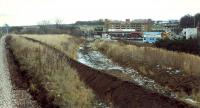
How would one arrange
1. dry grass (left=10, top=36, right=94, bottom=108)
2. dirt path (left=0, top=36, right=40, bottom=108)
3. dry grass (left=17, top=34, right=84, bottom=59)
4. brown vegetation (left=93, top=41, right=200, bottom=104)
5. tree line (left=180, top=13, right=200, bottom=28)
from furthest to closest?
tree line (left=180, top=13, right=200, bottom=28) → dry grass (left=17, top=34, right=84, bottom=59) → brown vegetation (left=93, top=41, right=200, bottom=104) → dirt path (left=0, top=36, right=40, bottom=108) → dry grass (left=10, top=36, right=94, bottom=108)

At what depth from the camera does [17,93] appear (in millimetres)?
17406

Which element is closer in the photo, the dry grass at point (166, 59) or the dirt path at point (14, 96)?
the dirt path at point (14, 96)

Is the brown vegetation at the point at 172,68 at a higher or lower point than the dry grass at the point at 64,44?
higher

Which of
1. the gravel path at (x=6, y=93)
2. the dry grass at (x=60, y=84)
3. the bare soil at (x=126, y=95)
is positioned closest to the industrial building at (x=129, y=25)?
the dry grass at (x=60, y=84)

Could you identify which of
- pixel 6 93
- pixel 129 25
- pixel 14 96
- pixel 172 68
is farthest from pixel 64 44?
pixel 129 25

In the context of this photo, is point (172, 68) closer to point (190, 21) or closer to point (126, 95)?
point (126, 95)

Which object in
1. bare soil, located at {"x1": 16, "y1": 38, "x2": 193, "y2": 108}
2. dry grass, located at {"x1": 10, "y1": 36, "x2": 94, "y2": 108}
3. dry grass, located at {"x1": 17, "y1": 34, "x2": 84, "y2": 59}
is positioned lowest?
dry grass, located at {"x1": 17, "y1": 34, "x2": 84, "y2": 59}

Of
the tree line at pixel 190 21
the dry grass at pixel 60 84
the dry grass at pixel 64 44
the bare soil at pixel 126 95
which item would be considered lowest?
the dry grass at pixel 64 44

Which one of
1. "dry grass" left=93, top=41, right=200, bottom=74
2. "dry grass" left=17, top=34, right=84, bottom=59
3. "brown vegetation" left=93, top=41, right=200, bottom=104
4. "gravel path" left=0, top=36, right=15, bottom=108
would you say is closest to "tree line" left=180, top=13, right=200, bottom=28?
"dry grass" left=17, top=34, right=84, bottom=59

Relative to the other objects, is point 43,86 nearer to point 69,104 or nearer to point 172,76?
point 69,104

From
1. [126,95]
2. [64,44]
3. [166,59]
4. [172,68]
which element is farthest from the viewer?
[64,44]

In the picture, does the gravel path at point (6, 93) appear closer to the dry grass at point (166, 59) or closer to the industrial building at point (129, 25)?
the dry grass at point (166, 59)

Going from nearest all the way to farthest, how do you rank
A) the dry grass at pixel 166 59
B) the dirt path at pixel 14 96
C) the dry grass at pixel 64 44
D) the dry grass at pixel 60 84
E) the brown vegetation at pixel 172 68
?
1. the dry grass at pixel 60 84
2. the dirt path at pixel 14 96
3. the brown vegetation at pixel 172 68
4. the dry grass at pixel 166 59
5. the dry grass at pixel 64 44

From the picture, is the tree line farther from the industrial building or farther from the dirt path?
the dirt path
